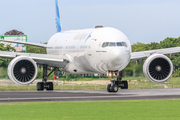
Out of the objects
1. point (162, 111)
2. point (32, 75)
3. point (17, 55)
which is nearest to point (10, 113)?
point (162, 111)

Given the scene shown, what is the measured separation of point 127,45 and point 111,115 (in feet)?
49.9

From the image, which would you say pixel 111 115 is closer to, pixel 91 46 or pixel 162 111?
pixel 162 111

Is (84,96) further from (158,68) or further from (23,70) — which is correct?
(158,68)

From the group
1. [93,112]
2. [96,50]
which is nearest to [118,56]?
[96,50]

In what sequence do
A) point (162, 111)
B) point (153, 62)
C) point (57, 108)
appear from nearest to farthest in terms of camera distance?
point (162, 111) → point (57, 108) → point (153, 62)

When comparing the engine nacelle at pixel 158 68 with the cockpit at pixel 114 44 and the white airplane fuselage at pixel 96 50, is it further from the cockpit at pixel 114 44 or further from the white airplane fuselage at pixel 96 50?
the cockpit at pixel 114 44

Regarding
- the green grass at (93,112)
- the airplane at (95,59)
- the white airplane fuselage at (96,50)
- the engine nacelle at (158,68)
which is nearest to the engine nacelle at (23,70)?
the airplane at (95,59)

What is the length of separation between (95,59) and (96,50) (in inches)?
28.1

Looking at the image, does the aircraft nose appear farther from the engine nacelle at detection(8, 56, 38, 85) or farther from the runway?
the engine nacelle at detection(8, 56, 38, 85)

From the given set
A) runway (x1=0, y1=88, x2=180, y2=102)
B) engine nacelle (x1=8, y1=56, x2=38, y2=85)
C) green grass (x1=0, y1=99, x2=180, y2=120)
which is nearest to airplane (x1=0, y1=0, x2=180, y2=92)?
engine nacelle (x1=8, y1=56, x2=38, y2=85)

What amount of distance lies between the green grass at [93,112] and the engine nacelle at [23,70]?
37.2ft

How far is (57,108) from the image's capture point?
2003 cm

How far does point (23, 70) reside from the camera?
108 ft

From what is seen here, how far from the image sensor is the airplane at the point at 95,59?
31.5m
